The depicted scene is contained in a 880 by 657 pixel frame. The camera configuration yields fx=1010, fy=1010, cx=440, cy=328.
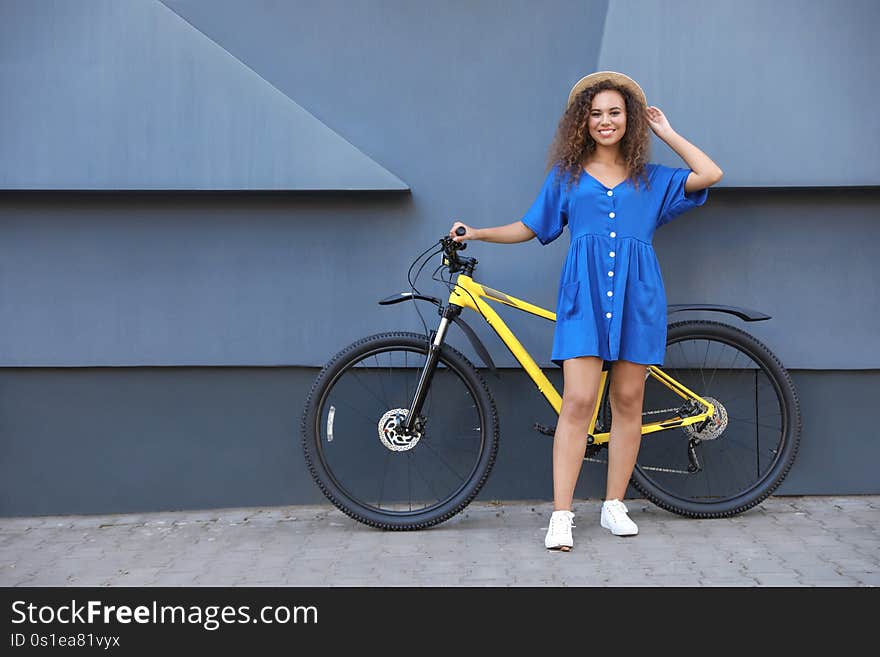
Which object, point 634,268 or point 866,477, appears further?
point 866,477

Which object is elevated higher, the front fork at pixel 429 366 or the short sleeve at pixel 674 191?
the short sleeve at pixel 674 191

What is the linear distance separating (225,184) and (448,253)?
120 cm

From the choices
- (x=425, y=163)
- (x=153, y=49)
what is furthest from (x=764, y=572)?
(x=153, y=49)

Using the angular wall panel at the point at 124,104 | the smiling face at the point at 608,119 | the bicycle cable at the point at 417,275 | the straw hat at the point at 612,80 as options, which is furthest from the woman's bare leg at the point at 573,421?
the angular wall panel at the point at 124,104

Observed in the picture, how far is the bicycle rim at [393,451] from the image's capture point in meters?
5.08

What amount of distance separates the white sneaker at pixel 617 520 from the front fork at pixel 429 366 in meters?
0.95

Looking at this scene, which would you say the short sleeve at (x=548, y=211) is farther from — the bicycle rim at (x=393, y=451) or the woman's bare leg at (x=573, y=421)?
the bicycle rim at (x=393, y=451)

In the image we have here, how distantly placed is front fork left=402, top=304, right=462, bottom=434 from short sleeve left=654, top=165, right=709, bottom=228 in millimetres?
1051

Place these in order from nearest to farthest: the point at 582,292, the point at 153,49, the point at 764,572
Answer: the point at 764,572 → the point at 582,292 → the point at 153,49

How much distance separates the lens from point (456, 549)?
14.2 feet

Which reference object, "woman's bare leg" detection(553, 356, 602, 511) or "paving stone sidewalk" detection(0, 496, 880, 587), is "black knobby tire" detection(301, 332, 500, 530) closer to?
"paving stone sidewalk" detection(0, 496, 880, 587)

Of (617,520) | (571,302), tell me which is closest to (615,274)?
(571,302)

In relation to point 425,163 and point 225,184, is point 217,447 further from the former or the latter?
point 425,163

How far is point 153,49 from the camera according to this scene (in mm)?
4969
